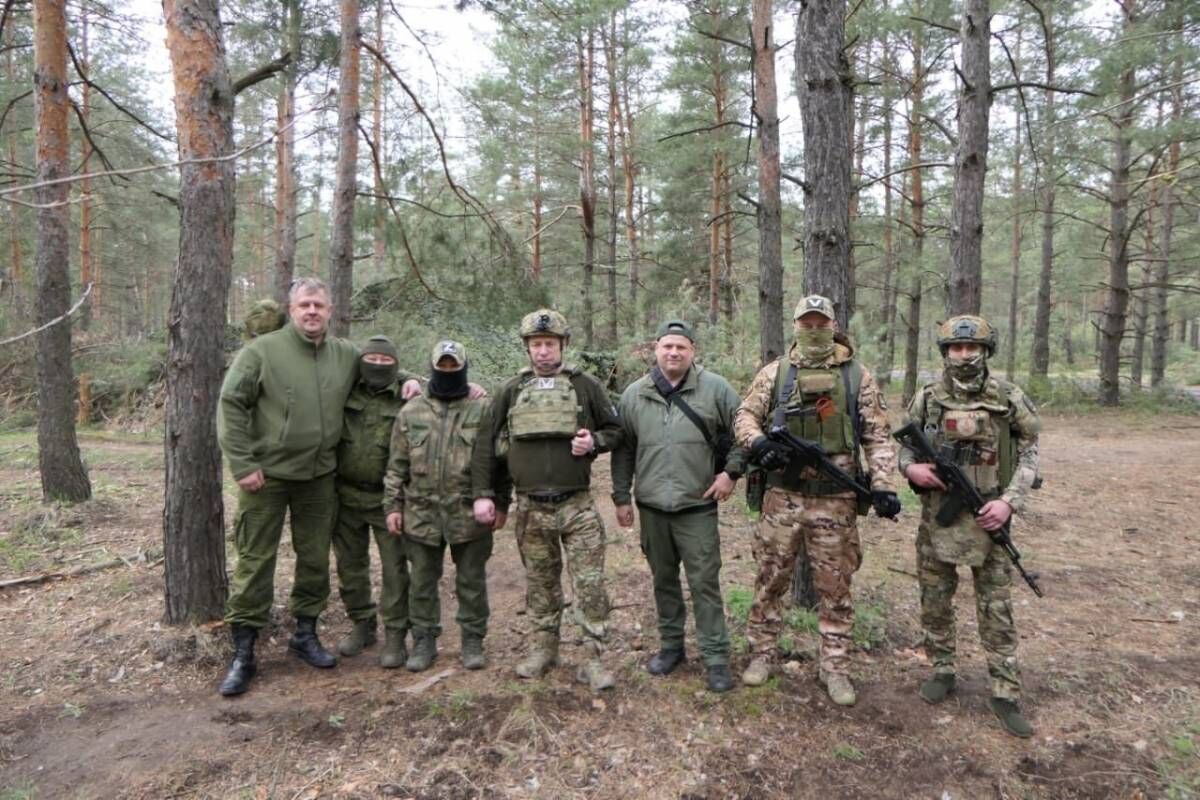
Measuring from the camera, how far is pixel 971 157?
656cm

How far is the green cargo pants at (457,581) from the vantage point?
407 cm

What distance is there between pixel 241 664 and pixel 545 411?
7.90ft

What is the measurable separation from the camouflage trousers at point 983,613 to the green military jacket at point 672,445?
125 cm

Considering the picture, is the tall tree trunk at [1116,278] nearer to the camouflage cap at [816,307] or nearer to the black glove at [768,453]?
the camouflage cap at [816,307]

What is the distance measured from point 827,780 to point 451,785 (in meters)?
1.77

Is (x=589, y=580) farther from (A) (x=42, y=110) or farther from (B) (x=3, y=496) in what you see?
(B) (x=3, y=496)

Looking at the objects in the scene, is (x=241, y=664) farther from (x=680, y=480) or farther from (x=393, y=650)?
(x=680, y=480)

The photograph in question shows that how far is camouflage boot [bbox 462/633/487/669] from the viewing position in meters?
4.08

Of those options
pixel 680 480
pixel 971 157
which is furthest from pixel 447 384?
pixel 971 157

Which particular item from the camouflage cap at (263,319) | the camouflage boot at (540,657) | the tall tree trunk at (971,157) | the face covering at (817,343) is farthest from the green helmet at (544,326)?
the tall tree trunk at (971,157)

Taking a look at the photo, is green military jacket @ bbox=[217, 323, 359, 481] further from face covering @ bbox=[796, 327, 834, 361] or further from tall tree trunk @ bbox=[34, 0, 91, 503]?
tall tree trunk @ bbox=[34, 0, 91, 503]

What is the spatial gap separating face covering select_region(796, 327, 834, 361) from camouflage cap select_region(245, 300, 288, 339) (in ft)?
11.2

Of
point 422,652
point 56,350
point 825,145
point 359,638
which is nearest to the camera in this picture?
point 422,652

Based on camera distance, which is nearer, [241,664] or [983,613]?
[983,613]
